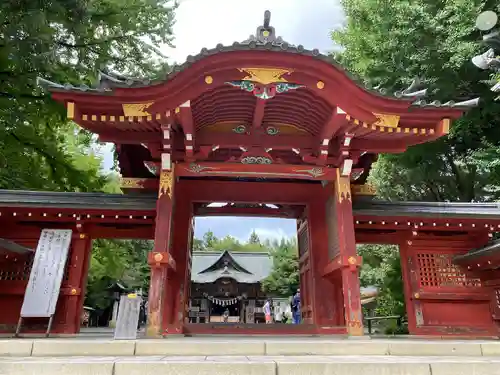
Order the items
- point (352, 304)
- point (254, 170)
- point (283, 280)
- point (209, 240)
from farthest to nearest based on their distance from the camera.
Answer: point (209, 240) < point (283, 280) < point (254, 170) < point (352, 304)

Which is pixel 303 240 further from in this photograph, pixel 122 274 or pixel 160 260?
pixel 122 274

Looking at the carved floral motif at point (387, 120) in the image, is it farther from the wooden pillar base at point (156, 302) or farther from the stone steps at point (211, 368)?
the wooden pillar base at point (156, 302)

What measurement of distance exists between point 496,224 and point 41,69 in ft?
36.7

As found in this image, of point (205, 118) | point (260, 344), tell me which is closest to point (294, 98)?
point (205, 118)

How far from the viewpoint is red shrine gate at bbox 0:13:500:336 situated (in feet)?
20.1

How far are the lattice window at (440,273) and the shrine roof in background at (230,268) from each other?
1528cm

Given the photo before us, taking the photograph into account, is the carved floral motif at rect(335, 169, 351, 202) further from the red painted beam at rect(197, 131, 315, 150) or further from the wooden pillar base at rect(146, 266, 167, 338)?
the wooden pillar base at rect(146, 266, 167, 338)

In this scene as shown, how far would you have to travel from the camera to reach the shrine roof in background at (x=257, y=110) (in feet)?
19.8

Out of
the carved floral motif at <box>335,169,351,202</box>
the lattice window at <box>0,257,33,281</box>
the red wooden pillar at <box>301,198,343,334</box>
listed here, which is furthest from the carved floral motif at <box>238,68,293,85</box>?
the lattice window at <box>0,257,33,281</box>

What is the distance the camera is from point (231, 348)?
447 cm

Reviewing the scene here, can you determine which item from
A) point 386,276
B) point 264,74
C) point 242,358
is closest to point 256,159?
point 264,74

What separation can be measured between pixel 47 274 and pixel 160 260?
267cm

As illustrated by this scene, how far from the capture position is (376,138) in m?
7.16

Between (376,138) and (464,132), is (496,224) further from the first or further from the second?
(464,132)
